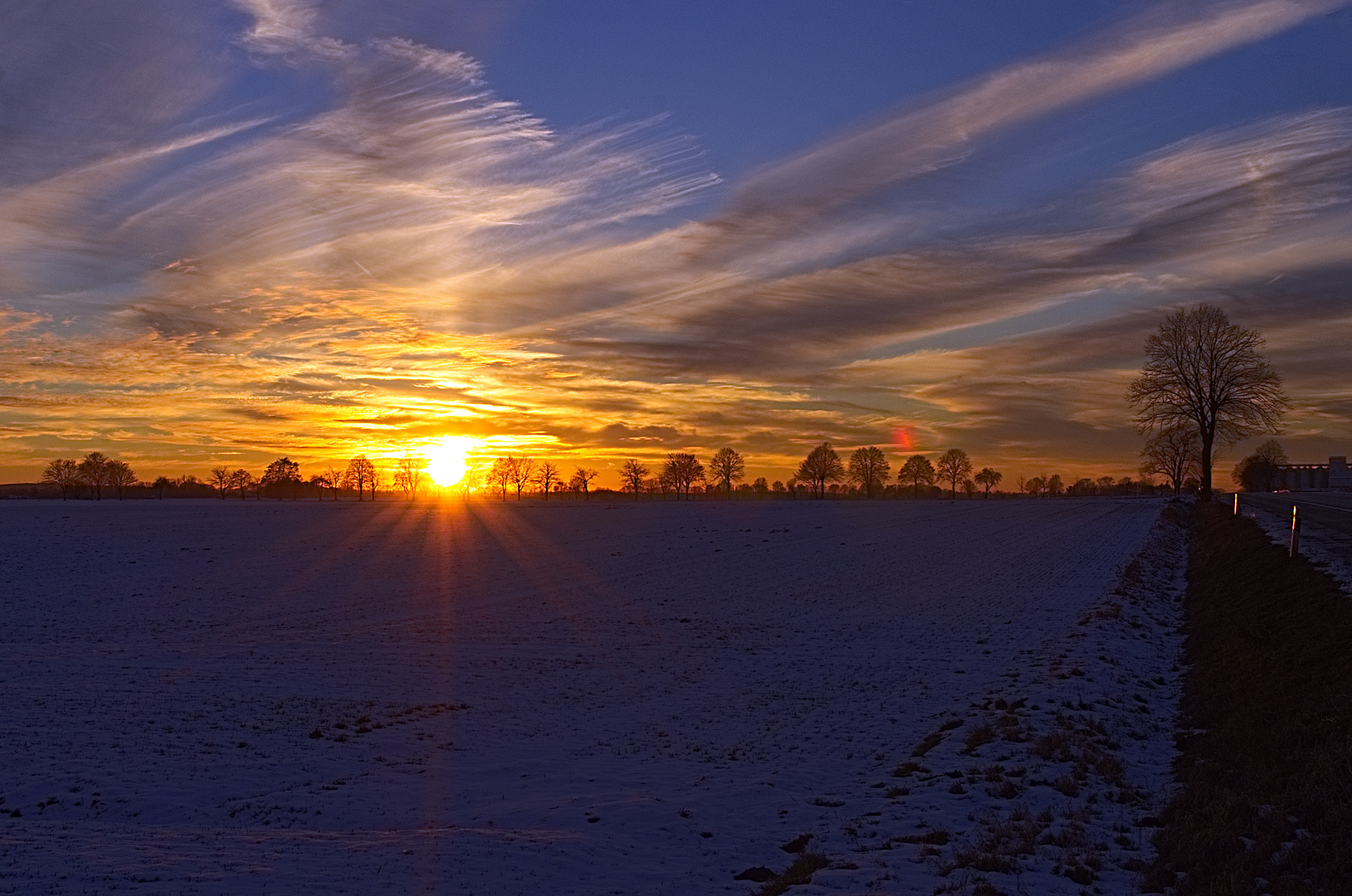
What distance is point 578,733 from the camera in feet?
52.0

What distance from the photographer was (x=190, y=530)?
2421 inches

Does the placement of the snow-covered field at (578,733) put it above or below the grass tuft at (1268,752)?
below

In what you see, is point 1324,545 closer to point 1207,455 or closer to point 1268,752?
point 1268,752

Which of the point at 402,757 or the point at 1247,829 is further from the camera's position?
the point at 402,757

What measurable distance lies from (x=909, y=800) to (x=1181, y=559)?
118 ft

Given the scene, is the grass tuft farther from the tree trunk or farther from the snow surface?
the tree trunk

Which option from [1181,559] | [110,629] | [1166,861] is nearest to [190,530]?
[110,629]

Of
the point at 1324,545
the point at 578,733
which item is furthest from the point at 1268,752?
the point at 1324,545

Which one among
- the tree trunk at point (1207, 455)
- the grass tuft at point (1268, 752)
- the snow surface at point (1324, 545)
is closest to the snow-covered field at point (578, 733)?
the grass tuft at point (1268, 752)

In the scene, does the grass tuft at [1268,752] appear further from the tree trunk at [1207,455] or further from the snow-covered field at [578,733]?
the tree trunk at [1207,455]

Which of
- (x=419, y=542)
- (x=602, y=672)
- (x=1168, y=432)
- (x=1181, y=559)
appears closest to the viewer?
(x=602, y=672)

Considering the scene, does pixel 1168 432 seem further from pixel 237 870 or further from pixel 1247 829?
pixel 237 870

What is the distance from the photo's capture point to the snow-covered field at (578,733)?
382 inches

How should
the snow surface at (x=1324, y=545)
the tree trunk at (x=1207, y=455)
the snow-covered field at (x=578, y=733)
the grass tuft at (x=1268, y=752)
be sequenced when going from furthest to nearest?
the tree trunk at (x=1207, y=455), the snow surface at (x=1324, y=545), the snow-covered field at (x=578, y=733), the grass tuft at (x=1268, y=752)
